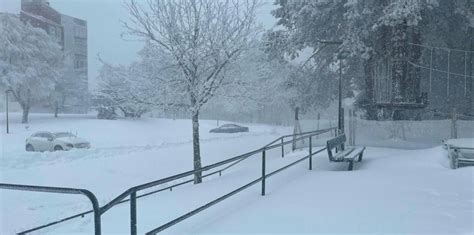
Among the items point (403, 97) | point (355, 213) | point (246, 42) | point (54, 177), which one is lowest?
point (54, 177)

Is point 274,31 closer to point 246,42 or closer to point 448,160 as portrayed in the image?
point 246,42

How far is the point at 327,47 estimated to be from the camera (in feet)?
62.7

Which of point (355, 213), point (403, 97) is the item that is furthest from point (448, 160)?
point (403, 97)

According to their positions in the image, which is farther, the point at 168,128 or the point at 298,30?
the point at 168,128

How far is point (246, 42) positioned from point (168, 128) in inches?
735

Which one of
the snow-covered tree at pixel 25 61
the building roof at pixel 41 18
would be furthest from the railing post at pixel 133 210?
the building roof at pixel 41 18

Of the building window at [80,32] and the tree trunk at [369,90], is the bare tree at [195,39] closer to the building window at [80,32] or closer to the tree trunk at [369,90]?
the tree trunk at [369,90]

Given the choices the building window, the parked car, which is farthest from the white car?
the building window

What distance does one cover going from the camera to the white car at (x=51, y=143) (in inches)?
967

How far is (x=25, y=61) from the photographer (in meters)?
37.1

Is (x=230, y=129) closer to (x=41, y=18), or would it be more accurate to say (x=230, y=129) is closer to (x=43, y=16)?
(x=41, y=18)

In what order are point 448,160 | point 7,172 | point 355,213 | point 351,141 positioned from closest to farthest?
point 355,213, point 448,160, point 351,141, point 7,172

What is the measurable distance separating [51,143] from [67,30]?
79.5 ft

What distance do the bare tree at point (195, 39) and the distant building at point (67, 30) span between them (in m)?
27.2
